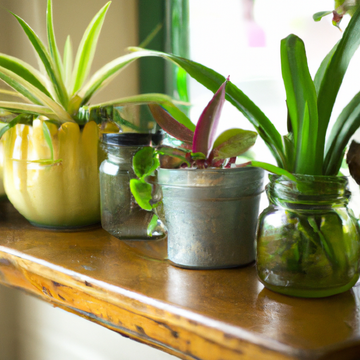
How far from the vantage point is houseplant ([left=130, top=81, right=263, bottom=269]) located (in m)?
0.44

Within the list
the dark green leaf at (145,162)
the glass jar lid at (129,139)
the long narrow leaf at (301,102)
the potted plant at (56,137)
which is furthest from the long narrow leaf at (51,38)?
the long narrow leaf at (301,102)

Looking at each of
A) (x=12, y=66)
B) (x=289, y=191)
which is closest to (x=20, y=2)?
(x=12, y=66)

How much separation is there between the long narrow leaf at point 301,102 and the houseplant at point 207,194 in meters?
0.06

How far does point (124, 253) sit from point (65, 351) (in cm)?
51

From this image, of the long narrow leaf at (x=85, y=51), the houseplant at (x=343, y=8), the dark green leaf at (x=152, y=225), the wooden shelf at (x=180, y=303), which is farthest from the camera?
the long narrow leaf at (x=85, y=51)

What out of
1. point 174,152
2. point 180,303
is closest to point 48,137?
point 174,152

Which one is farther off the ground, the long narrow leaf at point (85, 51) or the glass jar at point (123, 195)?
the long narrow leaf at point (85, 51)

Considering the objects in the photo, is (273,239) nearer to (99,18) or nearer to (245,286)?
(245,286)

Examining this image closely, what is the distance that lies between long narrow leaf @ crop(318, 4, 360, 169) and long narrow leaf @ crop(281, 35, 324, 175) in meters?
0.02

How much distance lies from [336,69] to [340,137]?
0.22 feet

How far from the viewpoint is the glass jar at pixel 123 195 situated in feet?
1.92

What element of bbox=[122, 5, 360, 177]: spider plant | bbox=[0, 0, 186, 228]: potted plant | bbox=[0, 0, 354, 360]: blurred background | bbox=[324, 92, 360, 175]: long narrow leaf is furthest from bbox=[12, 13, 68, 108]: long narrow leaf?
bbox=[324, 92, 360, 175]: long narrow leaf

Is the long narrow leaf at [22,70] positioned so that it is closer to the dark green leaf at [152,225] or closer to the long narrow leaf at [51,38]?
the long narrow leaf at [51,38]

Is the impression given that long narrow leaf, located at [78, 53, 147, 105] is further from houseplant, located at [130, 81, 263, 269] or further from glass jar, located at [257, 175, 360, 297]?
glass jar, located at [257, 175, 360, 297]
